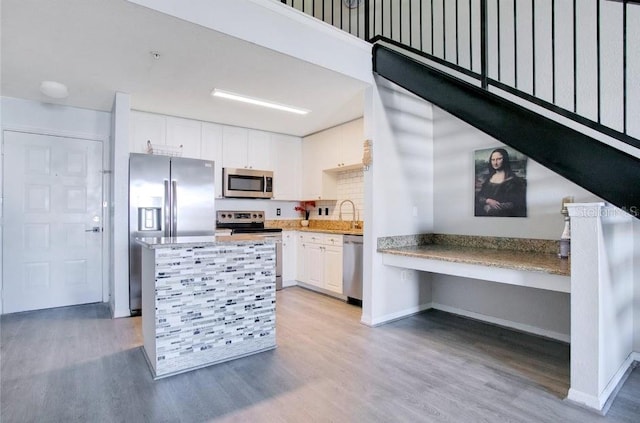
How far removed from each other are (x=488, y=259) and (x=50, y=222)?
4.87m

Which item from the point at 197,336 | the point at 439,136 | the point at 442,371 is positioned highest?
the point at 439,136

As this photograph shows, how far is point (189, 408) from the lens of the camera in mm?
2053

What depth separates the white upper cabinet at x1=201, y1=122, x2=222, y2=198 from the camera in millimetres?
4949

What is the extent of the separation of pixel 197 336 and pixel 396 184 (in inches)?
97.8

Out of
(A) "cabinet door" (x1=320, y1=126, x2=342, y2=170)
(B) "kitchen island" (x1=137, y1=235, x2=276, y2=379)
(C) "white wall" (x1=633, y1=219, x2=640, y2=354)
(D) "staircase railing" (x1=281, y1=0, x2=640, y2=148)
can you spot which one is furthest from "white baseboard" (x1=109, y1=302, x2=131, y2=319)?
(C) "white wall" (x1=633, y1=219, x2=640, y2=354)

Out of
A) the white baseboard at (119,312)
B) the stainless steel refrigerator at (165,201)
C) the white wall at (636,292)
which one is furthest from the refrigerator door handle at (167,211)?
the white wall at (636,292)

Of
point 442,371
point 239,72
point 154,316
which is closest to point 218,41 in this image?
point 239,72

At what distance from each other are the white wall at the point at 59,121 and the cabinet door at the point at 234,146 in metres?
1.49

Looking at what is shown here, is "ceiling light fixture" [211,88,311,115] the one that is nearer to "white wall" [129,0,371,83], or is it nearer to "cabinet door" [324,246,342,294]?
"white wall" [129,0,371,83]

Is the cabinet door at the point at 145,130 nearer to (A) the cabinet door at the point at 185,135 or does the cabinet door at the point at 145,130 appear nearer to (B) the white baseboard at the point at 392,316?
(A) the cabinet door at the point at 185,135

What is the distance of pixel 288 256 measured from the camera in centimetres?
532

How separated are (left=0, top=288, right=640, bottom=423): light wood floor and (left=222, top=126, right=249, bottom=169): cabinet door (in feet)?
8.73

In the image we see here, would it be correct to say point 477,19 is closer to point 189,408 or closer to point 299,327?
point 299,327

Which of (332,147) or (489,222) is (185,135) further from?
(489,222)
